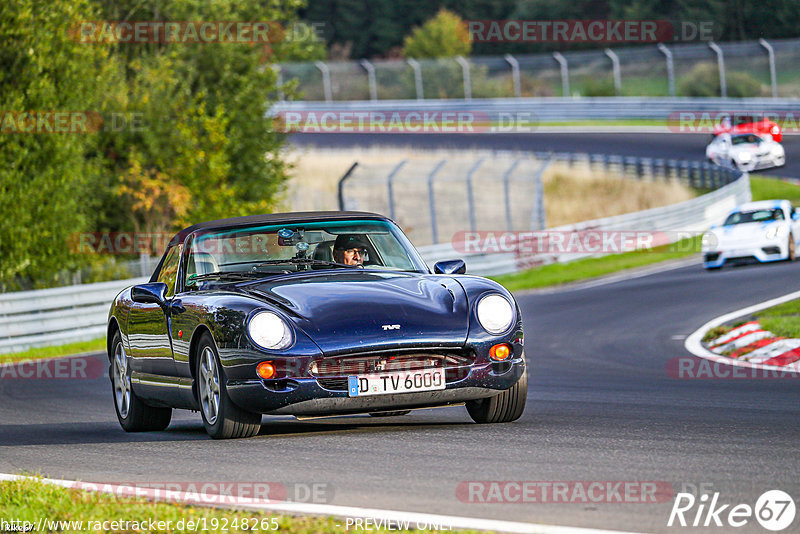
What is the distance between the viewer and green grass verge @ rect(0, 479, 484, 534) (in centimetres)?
506

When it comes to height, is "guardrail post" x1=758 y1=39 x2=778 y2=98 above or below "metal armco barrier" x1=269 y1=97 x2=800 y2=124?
above

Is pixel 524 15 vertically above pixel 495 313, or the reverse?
pixel 524 15

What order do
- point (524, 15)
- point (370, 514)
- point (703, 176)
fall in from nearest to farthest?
point (370, 514) → point (703, 176) → point (524, 15)

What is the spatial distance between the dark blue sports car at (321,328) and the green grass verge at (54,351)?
11089 millimetres

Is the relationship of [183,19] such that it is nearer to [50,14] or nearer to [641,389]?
[50,14]

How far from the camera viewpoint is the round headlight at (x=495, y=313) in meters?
7.68

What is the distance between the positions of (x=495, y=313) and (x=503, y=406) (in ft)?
2.26

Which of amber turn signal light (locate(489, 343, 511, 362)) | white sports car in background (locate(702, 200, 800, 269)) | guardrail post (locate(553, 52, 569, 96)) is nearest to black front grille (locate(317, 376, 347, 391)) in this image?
amber turn signal light (locate(489, 343, 511, 362))

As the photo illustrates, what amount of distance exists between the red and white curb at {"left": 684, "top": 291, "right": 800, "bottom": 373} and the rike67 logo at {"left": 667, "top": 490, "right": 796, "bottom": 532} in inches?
271

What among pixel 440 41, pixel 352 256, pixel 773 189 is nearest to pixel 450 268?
pixel 352 256

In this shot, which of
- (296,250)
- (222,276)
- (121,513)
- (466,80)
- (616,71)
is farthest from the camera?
(466,80)

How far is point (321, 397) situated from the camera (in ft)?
24.1

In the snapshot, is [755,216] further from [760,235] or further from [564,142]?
[564,142]

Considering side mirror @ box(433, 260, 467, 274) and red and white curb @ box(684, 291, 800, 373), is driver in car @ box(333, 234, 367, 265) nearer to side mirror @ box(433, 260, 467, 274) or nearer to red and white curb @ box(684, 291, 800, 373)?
side mirror @ box(433, 260, 467, 274)
